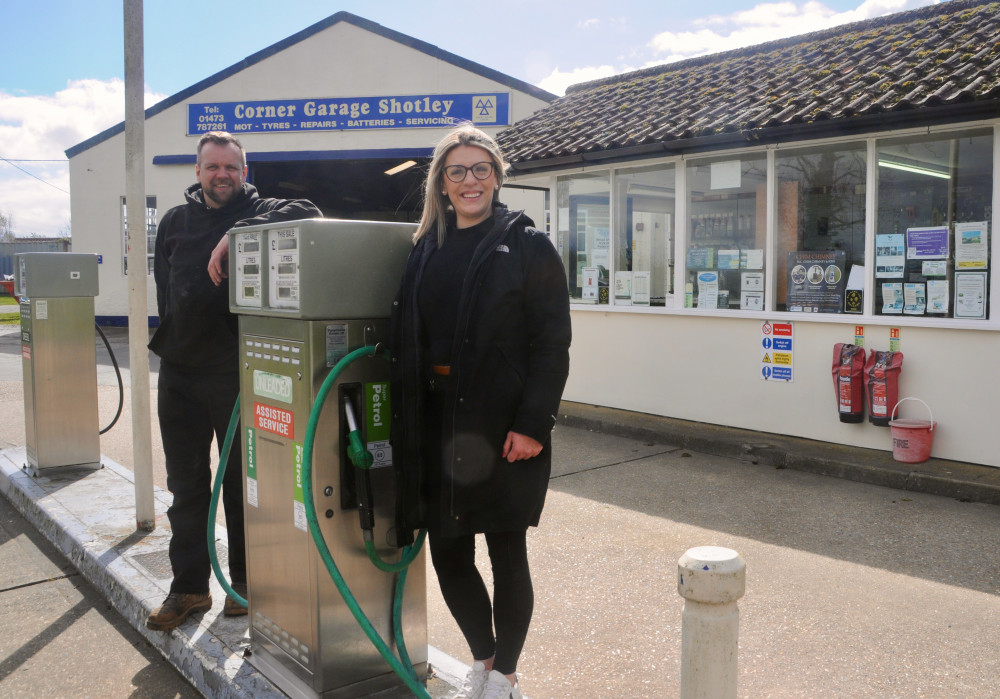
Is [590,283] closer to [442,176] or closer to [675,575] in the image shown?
[675,575]

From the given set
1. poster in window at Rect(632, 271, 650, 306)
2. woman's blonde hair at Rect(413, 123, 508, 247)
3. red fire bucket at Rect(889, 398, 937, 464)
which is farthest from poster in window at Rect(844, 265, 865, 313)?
woman's blonde hair at Rect(413, 123, 508, 247)

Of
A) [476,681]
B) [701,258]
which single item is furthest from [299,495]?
[701,258]

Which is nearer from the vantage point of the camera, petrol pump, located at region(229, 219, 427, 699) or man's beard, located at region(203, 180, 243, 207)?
petrol pump, located at region(229, 219, 427, 699)

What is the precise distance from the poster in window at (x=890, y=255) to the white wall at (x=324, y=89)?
35.1ft

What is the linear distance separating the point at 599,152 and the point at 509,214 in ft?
21.1

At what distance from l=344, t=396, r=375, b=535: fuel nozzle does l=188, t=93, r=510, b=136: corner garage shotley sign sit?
580 inches

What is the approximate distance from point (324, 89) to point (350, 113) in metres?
0.82

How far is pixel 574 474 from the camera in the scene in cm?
697

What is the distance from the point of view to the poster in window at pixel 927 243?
22.4 feet

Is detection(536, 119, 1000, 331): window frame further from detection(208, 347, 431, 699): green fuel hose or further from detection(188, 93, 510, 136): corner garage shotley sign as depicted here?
detection(188, 93, 510, 136): corner garage shotley sign

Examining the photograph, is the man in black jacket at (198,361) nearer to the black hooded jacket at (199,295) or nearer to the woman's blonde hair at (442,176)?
the black hooded jacket at (199,295)

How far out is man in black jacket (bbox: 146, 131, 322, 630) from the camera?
3.62 m

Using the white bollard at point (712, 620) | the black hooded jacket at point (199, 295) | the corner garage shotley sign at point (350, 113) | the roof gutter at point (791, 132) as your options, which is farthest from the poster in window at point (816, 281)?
the corner garage shotley sign at point (350, 113)

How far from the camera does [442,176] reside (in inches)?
113
